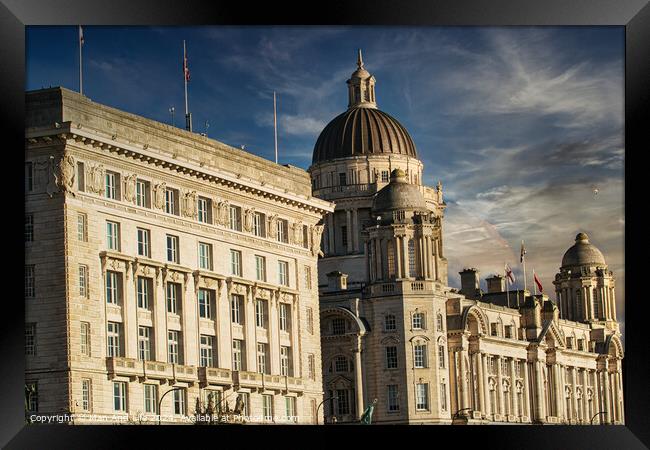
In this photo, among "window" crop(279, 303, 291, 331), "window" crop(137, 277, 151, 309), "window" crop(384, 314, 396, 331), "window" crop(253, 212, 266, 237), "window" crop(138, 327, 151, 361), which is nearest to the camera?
"window" crop(138, 327, 151, 361)

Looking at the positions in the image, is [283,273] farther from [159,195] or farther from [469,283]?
[469,283]

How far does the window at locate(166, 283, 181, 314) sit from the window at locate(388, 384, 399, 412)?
40663 millimetres

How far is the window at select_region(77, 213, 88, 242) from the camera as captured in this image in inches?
3234

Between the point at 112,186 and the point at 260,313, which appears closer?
the point at 112,186

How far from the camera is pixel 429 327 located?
12938cm

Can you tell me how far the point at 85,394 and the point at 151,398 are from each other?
5.72 m

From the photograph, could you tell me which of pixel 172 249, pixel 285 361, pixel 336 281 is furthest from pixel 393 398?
pixel 172 249

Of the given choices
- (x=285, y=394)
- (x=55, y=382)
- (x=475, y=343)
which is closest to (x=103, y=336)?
(x=55, y=382)

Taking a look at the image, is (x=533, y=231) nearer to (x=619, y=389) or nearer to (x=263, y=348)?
(x=263, y=348)

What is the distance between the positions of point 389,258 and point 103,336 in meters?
50.9

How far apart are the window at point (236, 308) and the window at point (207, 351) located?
2268 mm

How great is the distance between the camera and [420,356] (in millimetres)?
128625

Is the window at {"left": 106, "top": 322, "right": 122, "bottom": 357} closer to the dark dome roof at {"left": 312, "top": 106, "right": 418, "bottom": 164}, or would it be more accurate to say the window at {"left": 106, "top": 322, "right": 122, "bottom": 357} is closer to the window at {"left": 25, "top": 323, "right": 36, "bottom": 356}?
the window at {"left": 25, "top": 323, "right": 36, "bottom": 356}

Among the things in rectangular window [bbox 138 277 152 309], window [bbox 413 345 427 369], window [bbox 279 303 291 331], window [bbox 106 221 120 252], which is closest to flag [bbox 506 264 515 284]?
window [bbox 413 345 427 369]
